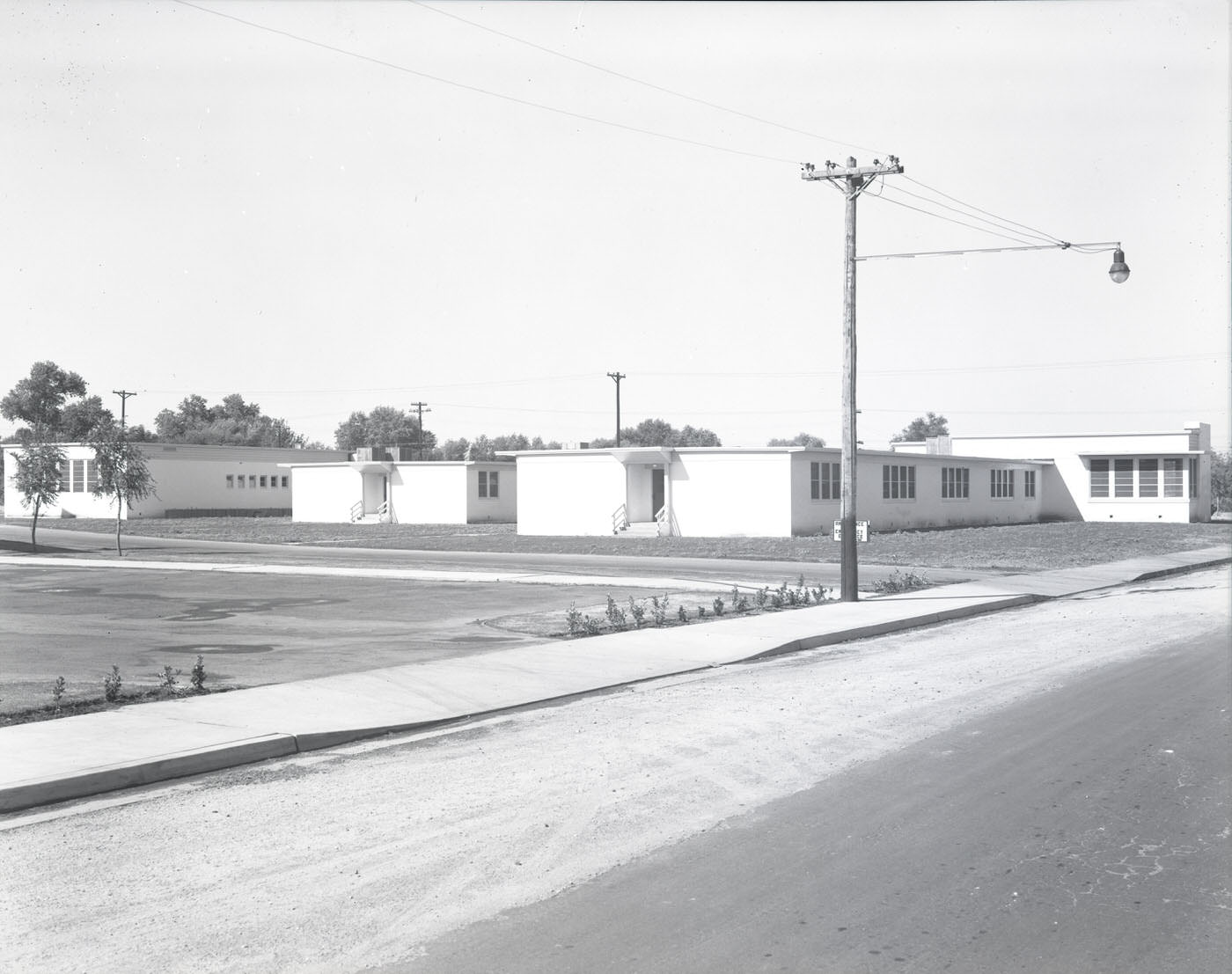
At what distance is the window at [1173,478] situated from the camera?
58.3 m

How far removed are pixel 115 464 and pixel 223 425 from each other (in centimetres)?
7582

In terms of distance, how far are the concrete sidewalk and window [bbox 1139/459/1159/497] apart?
46934 millimetres

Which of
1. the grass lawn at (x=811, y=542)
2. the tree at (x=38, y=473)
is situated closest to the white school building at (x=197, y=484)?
the grass lawn at (x=811, y=542)

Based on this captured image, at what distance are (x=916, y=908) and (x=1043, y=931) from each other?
1.79 feet

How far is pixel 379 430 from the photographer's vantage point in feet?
459

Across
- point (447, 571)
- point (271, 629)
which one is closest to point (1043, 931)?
point (271, 629)

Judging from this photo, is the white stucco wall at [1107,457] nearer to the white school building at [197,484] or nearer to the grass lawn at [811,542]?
the grass lawn at [811,542]

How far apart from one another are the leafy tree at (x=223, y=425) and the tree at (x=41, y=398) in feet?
161

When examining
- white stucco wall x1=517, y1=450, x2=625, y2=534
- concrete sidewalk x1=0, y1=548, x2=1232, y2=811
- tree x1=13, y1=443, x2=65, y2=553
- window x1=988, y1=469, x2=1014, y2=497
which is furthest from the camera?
window x1=988, y1=469, x2=1014, y2=497

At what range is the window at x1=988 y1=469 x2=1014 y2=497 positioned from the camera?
57156 millimetres

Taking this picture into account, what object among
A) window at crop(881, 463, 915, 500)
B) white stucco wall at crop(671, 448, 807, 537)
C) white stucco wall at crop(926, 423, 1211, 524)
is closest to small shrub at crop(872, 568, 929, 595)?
white stucco wall at crop(671, 448, 807, 537)

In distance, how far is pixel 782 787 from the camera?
7488 mm

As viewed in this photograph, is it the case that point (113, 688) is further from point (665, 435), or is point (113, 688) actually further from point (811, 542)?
point (665, 435)

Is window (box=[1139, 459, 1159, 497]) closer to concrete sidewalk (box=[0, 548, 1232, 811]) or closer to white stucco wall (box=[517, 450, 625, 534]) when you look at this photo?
white stucco wall (box=[517, 450, 625, 534])
